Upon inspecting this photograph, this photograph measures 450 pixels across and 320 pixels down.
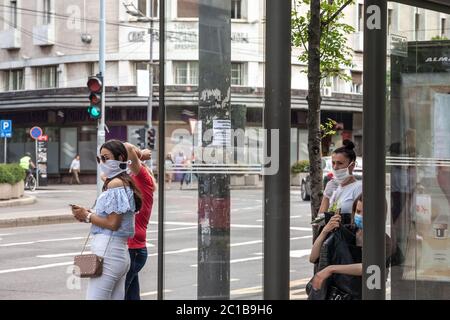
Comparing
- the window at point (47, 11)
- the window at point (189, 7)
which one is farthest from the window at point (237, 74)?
the window at point (47, 11)

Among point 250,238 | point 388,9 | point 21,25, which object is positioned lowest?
point 250,238

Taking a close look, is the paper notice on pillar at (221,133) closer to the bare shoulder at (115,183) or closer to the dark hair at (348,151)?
the bare shoulder at (115,183)

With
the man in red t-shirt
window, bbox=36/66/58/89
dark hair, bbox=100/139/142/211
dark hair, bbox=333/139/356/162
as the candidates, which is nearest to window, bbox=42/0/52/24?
window, bbox=36/66/58/89

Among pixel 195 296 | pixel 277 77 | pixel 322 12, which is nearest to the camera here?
pixel 277 77

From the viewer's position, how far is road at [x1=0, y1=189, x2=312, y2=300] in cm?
488

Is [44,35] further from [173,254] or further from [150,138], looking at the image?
[173,254]

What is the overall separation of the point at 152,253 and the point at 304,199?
13.7 metres

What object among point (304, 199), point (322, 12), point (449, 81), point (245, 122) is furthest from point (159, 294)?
point (304, 199)

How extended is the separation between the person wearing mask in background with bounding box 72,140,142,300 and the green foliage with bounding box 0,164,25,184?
20.7m

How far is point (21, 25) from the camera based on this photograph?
4488 cm

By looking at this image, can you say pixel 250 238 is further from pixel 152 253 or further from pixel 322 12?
pixel 152 253

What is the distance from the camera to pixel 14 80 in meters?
46.8

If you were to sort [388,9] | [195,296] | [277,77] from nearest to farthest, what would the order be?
[277,77] → [195,296] → [388,9]

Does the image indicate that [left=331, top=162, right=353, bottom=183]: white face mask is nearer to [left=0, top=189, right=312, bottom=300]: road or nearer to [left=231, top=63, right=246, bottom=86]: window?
[left=0, top=189, right=312, bottom=300]: road
